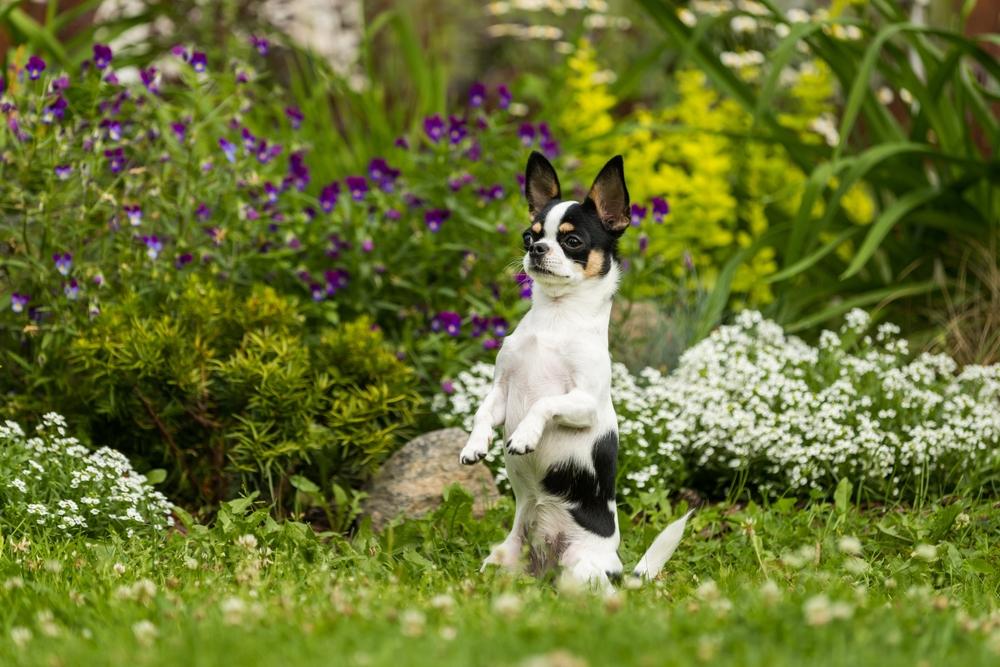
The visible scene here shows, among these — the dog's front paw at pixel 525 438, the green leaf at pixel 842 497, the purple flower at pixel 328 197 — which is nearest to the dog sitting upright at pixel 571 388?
the dog's front paw at pixel 525 438

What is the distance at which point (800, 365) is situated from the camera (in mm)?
5422

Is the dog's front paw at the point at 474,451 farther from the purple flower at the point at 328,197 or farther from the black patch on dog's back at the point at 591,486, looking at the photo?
the purple flower at the point at 328,197

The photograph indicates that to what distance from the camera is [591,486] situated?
11.7 ft

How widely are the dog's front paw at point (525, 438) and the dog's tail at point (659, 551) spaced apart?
53 cm

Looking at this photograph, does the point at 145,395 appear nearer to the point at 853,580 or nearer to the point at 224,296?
the point at 224,296

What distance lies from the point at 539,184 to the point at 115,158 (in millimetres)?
2239

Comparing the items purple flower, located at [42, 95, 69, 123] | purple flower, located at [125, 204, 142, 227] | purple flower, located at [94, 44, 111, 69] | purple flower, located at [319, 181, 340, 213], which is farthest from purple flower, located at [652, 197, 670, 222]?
purple flower, located at [42, 95, 69, 123]

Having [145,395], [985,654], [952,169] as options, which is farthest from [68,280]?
[952,169]

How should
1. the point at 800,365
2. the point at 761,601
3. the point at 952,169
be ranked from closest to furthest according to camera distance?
1. the point at 761,601
2. the point at 800,365
3. the point at 952,169

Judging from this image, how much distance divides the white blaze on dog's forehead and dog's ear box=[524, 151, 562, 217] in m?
0.15

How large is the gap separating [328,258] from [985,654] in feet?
12.2

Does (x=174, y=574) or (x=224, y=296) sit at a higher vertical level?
(x=224, y=296)

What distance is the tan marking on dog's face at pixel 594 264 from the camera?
3.54 m

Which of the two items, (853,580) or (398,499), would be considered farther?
(398,499)
